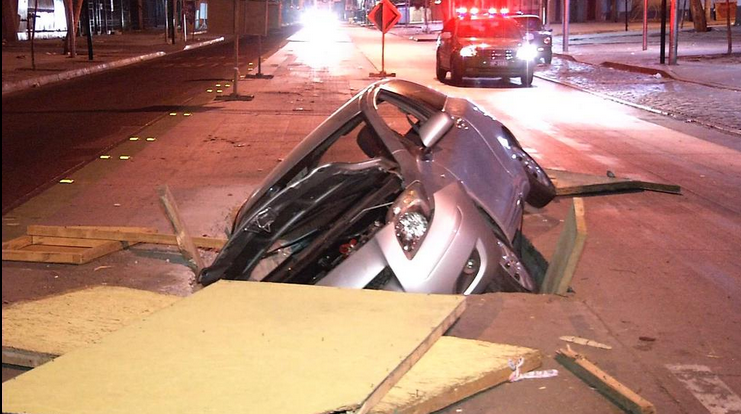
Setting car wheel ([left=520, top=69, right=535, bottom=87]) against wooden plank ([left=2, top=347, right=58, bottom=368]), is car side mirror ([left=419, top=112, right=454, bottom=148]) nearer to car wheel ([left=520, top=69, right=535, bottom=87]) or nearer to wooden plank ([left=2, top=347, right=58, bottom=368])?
wooden plank ([left=2, top=347, right=58, bottom=368])

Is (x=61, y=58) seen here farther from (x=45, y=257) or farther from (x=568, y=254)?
(x=568, y=254)

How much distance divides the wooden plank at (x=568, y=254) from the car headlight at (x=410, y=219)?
1042 mm

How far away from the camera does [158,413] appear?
3.78 m

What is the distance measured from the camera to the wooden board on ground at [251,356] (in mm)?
3893

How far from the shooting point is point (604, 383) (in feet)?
15.1

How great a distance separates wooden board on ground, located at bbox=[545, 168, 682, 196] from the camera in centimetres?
1012

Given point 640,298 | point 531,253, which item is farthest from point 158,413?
point 531,253

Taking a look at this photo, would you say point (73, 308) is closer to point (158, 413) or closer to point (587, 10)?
point (158, 413)

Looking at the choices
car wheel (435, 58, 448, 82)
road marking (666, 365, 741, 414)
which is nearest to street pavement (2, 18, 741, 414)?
road marking (666, 365, 741, 414)

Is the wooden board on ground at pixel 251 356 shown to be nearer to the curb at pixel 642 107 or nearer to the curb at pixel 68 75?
the curb at pixel 642 107

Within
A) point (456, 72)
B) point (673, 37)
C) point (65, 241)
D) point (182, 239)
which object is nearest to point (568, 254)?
point (182, 239)

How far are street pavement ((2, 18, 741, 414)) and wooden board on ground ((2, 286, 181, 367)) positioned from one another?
0.62m

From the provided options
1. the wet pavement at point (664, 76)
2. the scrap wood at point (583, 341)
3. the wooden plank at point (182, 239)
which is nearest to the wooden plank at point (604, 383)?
the scrap wood at point (583, 341)

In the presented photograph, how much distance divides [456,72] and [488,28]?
2223 millimetres
